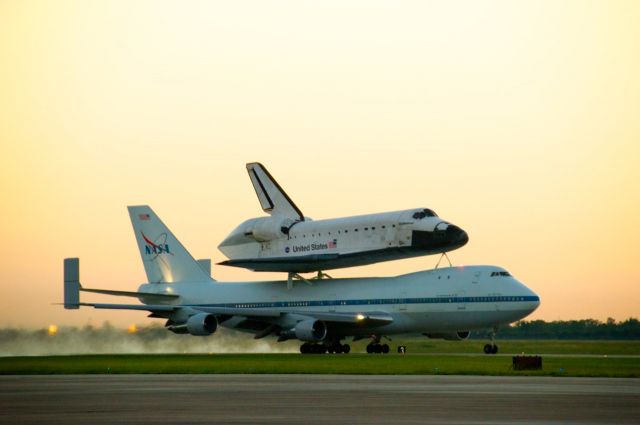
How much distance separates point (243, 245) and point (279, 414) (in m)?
50.7

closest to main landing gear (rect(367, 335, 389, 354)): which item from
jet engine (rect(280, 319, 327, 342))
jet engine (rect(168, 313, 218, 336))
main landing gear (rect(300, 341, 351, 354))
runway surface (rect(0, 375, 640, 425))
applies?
main landing gear (rect(300, 341, 351, 354))

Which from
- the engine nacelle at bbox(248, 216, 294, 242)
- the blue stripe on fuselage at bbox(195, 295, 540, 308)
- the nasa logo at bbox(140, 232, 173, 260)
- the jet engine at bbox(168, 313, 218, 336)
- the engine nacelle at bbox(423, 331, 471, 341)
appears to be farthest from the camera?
the nasa logo at bbox(140, 232, 173, 260)

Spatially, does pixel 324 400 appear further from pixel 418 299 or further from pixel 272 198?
pixel 272 198

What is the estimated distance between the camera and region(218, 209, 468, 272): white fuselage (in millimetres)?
65938

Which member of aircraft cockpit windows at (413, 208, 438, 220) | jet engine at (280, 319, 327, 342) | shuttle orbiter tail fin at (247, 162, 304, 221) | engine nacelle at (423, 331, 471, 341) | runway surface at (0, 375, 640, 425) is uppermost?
shuttle orbiter tail fin at (247, 162, 304, 221)

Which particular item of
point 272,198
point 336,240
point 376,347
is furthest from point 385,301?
point 272,198

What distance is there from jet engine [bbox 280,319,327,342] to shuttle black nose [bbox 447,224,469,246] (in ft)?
32.2

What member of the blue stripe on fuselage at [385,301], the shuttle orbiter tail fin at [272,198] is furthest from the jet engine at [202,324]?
the shuttle orbiter tail fin at [272,198]

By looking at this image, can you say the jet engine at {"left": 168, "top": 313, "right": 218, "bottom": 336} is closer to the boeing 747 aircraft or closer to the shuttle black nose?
the boeing 747 aircraft

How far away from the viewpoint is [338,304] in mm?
71500

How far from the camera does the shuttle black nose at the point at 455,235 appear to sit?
65.6 metres

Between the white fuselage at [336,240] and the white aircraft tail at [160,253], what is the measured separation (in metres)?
7.65

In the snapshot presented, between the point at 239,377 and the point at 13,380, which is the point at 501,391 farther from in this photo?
the point at 13,380

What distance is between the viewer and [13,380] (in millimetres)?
39812
